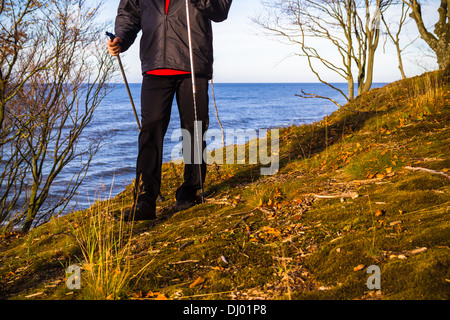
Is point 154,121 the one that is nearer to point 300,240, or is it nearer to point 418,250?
point 300,240

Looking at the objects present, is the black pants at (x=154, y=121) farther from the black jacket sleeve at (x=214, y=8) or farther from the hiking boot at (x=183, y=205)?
the black jacket sleeve at (x=214, y=8)

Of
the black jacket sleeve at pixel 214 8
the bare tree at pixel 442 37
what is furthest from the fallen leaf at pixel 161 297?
the bare tree at pixel 442 37

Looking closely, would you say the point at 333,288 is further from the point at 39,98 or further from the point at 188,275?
the point at 39,98

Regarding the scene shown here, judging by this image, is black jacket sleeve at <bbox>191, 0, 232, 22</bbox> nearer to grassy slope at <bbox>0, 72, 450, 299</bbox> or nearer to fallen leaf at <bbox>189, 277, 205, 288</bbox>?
grassy slope at <bbox>0, 72, 450, 299</bbox>

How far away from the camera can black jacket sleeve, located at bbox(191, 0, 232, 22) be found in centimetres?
373

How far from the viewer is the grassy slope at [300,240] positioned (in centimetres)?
222

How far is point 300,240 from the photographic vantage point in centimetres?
287

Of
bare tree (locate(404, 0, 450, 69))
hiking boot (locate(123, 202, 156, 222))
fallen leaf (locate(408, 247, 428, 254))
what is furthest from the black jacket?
bare tree (locate(404, 0, 450, 69))

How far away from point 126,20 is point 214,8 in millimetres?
1005

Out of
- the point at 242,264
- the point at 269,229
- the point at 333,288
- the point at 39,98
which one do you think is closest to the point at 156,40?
the point at 269,229

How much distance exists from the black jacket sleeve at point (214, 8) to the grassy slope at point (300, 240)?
192cm

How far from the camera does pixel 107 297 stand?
223 centimetres

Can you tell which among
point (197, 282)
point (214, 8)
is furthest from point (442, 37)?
point (197, 282)

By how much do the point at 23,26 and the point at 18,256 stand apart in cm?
606
